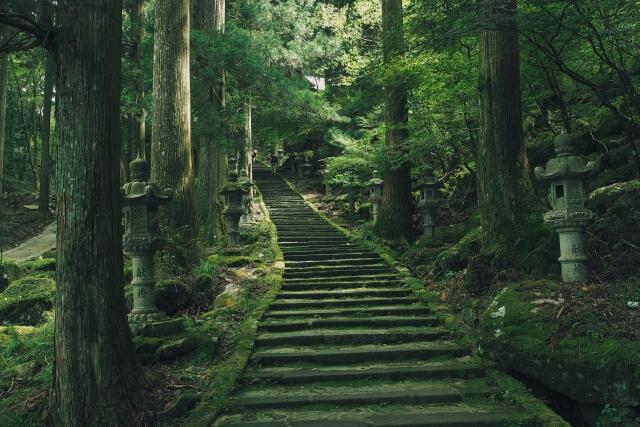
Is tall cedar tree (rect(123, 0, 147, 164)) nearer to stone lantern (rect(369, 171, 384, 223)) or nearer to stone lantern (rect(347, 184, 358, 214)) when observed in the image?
stone lantern (rect(369, 171, 384, 223))

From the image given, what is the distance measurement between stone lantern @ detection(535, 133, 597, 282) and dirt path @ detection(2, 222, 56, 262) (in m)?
13.8

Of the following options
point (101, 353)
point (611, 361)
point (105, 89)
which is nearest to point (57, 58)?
point (105, 89)

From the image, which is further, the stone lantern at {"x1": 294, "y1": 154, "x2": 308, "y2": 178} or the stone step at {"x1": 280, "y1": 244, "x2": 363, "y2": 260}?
the stone lantern at {"x1": 294, "y1": 154, "x2": 308, "y2": 178}

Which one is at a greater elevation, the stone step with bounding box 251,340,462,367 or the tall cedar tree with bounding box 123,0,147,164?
the tall cedar tree with bounding box 123,0,147,164

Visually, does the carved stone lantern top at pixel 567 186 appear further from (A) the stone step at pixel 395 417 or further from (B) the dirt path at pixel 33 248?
(B) the dirt path at pixel 33 248

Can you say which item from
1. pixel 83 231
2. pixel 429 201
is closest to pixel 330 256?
pixel 429 201

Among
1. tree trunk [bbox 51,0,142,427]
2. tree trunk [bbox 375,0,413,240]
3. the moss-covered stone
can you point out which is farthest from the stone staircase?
the moss-covered stone

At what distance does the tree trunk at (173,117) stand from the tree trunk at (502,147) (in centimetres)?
536

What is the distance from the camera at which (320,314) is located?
7.57 metres

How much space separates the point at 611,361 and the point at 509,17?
14.0 feet

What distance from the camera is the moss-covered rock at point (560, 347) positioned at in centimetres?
417

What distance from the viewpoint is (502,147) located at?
711cm

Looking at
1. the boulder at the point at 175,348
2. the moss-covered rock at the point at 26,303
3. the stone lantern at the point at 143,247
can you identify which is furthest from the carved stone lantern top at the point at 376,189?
the boulder at the point at 175,348

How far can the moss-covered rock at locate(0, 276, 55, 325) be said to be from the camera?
331 inches
